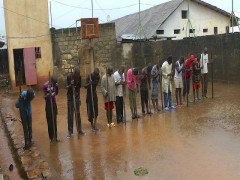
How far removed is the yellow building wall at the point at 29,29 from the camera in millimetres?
16594

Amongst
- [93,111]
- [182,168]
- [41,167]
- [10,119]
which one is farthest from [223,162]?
[10,119]

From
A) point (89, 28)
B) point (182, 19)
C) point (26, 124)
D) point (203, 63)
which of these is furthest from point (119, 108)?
point (182, 19)

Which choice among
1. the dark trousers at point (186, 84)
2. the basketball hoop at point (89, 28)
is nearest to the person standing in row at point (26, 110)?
the dark trousers at point (186, 84)

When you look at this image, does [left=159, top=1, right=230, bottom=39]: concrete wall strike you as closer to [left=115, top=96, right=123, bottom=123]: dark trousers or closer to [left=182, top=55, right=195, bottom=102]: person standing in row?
[left=182, top=55, right=195, bottom=102]: person standing in row

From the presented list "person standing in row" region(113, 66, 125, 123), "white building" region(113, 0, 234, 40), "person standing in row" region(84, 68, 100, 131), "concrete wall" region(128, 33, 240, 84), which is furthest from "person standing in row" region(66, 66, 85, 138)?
"white building" region(113, 0, 234, 40)

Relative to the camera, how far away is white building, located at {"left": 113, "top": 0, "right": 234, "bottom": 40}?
1002 inches

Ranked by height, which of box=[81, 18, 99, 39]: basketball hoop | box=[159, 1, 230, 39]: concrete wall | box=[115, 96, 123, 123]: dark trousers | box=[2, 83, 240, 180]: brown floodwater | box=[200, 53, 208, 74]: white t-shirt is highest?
box=[159, 1, 230, 39]: concrete wall

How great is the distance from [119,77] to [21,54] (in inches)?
395

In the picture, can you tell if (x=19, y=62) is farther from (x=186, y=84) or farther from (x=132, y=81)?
(x=186, y=84)

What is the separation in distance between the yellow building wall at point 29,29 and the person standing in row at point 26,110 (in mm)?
9888

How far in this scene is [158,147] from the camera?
6.96 metres

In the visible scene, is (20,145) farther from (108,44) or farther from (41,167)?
(108,44)

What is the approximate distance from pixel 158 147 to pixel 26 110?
295 cm

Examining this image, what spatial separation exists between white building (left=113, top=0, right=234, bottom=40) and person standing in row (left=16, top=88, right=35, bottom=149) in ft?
58.9
